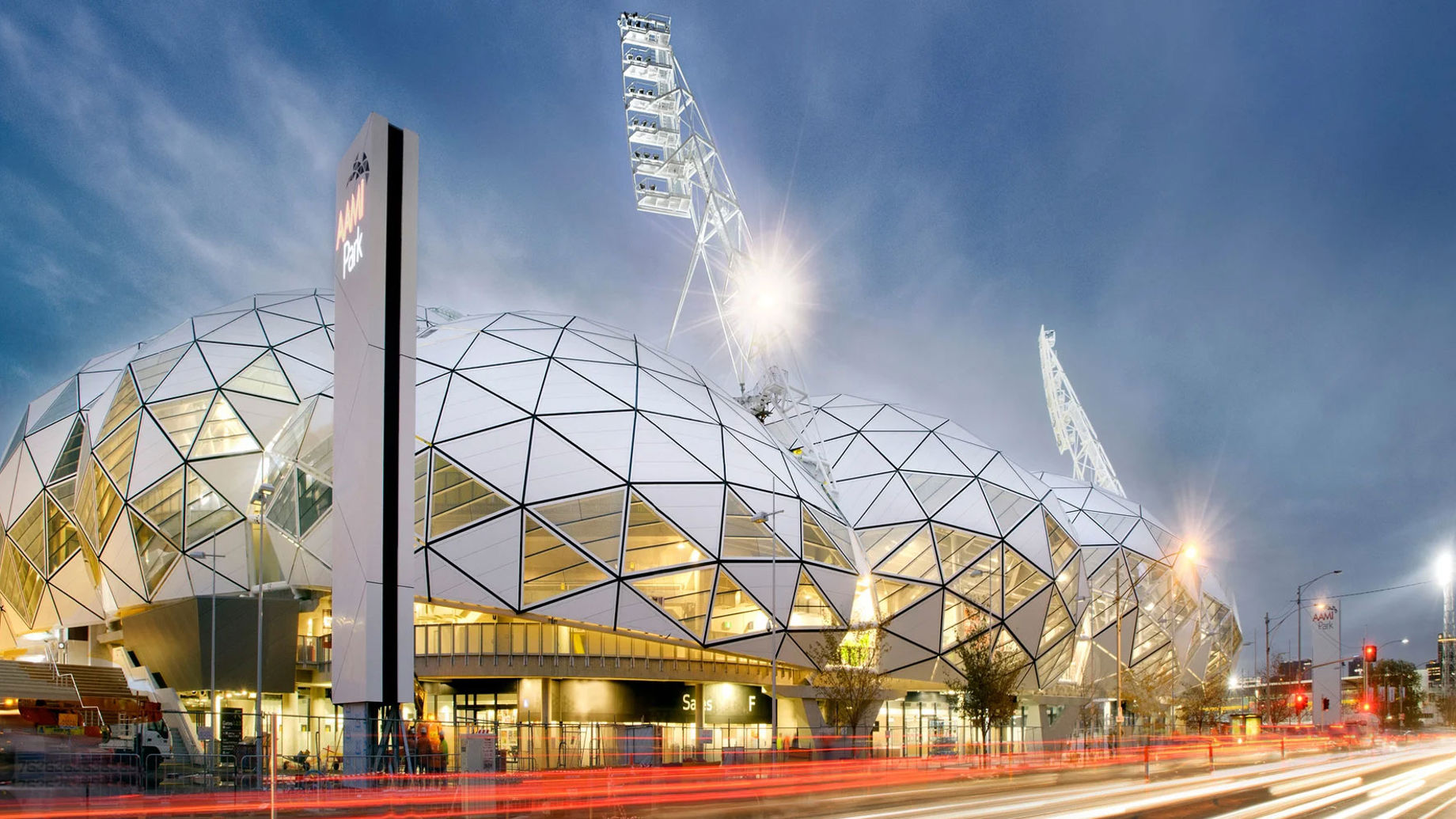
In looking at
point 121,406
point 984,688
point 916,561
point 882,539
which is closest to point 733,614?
point 984,688

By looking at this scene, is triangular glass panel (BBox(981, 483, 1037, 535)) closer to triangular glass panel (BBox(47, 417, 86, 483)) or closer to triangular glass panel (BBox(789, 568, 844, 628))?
triangular glass panel (BBox(789, 568, 844, 628))

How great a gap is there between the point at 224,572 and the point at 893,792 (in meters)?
27.5

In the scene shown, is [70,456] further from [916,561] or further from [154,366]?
[916,561]

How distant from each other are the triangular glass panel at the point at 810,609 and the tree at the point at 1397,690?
89069 millimetres

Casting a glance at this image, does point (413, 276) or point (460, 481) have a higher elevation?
point (413, 276)

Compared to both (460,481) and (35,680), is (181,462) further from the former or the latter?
(460,481)

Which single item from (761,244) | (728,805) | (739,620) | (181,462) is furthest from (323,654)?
(761,244)

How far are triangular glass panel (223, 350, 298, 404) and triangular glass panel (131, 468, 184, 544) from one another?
5.07 m

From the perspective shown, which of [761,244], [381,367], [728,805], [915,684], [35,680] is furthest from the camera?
[761,244]

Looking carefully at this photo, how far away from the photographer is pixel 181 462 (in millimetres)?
45281

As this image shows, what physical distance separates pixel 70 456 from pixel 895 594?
38250mm

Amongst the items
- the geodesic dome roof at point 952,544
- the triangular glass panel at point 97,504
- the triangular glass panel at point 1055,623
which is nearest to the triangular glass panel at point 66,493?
the triangular glass panel at point 97,504

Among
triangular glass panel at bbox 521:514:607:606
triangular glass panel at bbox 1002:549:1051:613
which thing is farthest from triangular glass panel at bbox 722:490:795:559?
triangular glass panel at bbox 1002:549:1051:613

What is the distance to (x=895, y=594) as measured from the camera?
2207 inches
